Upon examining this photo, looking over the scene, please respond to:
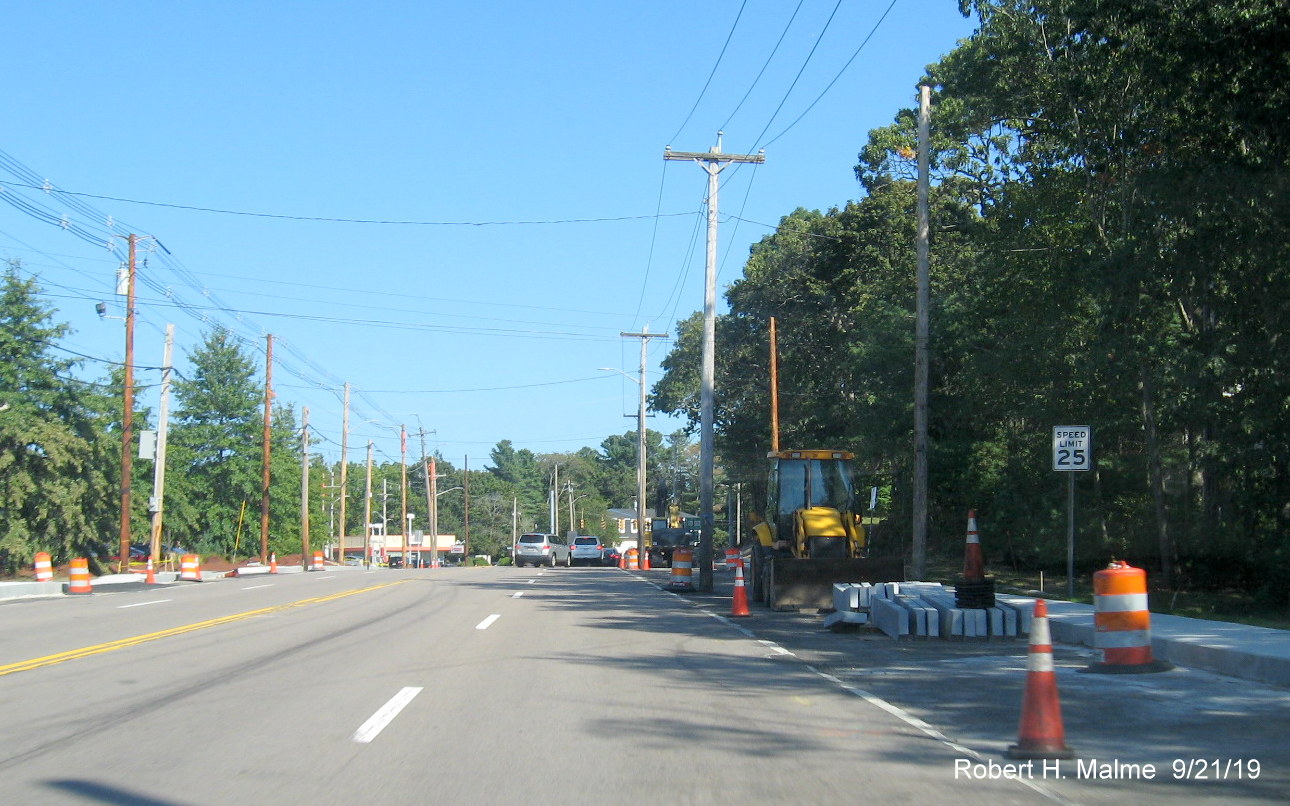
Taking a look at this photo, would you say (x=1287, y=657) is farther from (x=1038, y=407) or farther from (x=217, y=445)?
(x=217, y=445)

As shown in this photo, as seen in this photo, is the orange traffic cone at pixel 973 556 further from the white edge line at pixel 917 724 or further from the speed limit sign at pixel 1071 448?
the white edge line at pixel 917 724

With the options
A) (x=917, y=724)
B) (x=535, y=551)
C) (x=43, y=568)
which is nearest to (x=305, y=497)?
(x=535, y=551)

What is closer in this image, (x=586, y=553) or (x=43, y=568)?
(x=43, y=568)

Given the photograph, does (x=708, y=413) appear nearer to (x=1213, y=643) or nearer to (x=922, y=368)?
(x=922, y=368)

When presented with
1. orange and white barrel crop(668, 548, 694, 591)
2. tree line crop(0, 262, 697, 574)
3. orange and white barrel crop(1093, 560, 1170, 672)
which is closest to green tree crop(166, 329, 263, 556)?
tree line crop(0, 262, 697, 574)

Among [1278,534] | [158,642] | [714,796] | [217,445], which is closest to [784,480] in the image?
[1278,534]

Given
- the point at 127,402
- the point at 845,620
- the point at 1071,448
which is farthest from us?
the point at 127,402

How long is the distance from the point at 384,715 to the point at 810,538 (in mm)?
13105

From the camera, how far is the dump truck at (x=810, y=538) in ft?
64.1

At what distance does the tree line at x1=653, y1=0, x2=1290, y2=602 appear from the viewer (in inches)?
685

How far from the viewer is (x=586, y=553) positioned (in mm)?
58750

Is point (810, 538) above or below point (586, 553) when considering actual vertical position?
above

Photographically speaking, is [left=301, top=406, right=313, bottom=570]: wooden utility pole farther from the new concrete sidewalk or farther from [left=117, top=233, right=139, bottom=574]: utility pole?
the new concrete sidewalk

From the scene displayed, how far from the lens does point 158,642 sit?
1437cm
